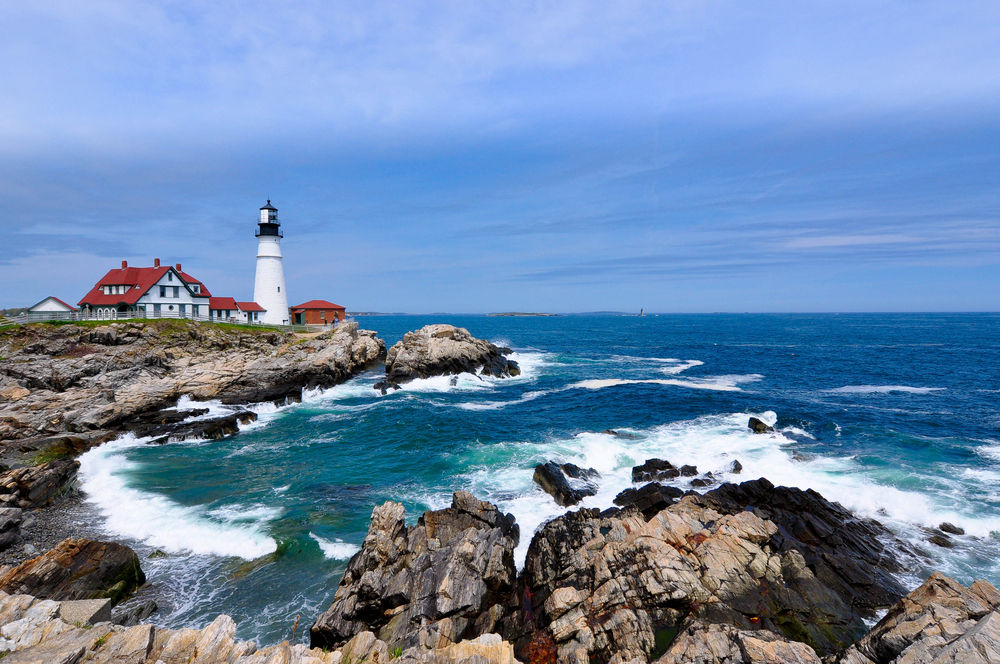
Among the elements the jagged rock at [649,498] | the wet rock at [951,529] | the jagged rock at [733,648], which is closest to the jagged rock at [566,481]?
the jagged rock at [649,498]

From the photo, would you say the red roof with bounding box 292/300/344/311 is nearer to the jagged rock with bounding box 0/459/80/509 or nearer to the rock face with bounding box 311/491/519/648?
the jagged rock with bounding box 0/459/80/509

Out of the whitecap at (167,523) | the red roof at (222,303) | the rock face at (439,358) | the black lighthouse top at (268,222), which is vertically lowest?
the whitecap at (167,523)

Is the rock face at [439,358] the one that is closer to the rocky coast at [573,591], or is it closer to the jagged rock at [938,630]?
the rocky coast at [573,591]

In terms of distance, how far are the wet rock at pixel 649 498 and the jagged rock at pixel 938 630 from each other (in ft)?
25.4

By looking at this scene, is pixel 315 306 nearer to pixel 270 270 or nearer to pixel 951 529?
pixel 270 270

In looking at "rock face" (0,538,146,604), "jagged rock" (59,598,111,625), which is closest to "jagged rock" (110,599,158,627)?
"rock face" (0,538,146,604)

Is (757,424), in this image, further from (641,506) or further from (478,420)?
(478,420)

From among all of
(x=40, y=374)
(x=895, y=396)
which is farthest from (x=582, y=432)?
(x=40, y=374)

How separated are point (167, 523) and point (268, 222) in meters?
52.4

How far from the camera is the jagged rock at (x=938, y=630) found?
26.3ft

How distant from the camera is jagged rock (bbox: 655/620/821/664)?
9.27 meters

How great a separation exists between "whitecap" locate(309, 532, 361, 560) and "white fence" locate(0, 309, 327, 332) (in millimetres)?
45843

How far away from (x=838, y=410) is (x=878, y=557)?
2345 centimetres

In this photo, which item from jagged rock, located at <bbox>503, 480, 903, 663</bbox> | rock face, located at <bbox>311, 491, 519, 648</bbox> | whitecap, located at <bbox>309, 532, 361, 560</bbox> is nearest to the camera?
jagged rock, located at <bbox>503, 480, 903, 663</bbox>
